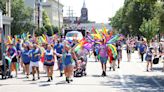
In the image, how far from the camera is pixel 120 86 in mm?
17250

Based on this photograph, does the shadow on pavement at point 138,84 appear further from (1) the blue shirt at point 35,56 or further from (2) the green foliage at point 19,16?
(2) the green foliage at point 19,16

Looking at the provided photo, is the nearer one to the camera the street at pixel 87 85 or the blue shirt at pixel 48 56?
the street at pixel 87 85

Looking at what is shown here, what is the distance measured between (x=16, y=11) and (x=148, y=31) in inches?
758

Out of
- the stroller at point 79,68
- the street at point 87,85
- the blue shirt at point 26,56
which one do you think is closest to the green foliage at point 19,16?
the stroller at point 79,68

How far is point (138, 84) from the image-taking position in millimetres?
17938

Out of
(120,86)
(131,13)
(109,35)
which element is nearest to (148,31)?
(131,13)

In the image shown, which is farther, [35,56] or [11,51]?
[11,51]

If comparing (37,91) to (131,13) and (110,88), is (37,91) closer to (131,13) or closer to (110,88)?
(110,88)

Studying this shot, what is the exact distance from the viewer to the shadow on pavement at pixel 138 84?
16.3 meters

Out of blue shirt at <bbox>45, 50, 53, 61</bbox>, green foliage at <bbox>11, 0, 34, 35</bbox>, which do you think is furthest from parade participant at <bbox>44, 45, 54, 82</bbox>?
green foliage at <bbox>11, 0, 34, 35</bbox>

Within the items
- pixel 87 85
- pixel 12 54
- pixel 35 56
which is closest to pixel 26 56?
pixel 35 56

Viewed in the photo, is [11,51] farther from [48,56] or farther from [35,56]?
[48,56]

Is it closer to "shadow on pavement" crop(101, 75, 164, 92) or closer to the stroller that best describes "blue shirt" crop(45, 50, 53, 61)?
the stroller

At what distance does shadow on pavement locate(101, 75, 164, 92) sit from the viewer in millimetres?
16328
